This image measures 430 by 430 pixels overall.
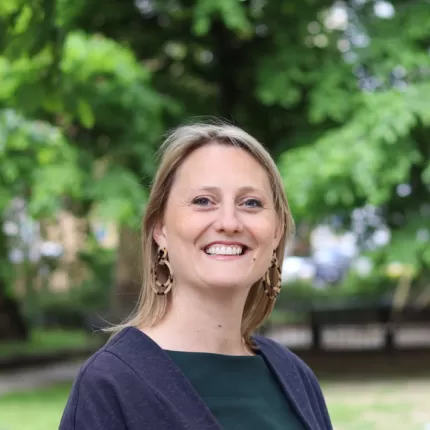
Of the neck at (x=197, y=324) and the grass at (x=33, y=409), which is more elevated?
the neck at (x=197, y=324)

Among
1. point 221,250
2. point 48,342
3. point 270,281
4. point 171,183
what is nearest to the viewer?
point 221,250

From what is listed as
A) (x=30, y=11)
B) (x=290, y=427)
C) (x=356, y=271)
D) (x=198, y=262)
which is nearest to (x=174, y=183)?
(x=198, y=262)

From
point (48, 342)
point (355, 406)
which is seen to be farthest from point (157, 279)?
point (48, 342)

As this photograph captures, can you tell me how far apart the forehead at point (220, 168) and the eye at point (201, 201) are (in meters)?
0.03

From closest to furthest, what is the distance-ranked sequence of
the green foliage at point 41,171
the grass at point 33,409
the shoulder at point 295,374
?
the shoulder at point 295,374 → the grass at point 33,409 → the green foliage at point 41,171

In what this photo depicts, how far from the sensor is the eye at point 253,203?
173 cm

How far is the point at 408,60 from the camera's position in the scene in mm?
11555

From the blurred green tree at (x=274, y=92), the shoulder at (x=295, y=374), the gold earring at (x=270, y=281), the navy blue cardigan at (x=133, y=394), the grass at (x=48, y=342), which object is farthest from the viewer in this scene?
the grass at (x=48, y=342)

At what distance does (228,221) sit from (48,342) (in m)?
16.7

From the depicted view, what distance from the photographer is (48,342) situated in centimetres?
1778

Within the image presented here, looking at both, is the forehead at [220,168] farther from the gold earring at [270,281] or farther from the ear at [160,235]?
the gold earring at [270,281]

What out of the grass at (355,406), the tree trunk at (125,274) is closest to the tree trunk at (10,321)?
the tree trunk at (125,274)

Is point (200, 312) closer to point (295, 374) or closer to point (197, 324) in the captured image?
point (197, 324)

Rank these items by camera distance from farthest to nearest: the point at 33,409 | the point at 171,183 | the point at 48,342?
the point at 48,342
the point at 33,409
the point at 171,183
